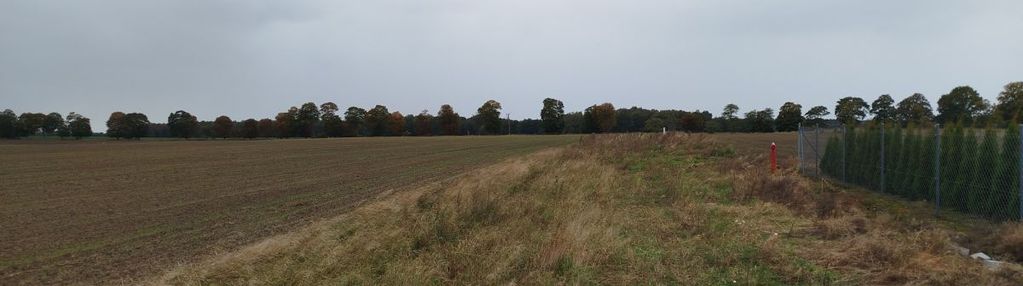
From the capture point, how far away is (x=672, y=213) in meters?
8.68

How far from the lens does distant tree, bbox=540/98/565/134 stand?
13785 centimetres

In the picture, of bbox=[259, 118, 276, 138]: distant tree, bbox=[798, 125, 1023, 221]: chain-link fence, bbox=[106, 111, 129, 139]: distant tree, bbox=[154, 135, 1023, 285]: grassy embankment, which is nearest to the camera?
bbox=[154, 135, 1023, 285]: grassy embankment

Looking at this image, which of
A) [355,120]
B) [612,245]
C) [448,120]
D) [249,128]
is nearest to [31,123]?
[249,128]

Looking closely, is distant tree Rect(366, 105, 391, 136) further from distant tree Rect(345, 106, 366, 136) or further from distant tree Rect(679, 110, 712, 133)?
distant tree Rect(679, 110, 712, 133)

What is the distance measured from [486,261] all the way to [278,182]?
49.9 ft

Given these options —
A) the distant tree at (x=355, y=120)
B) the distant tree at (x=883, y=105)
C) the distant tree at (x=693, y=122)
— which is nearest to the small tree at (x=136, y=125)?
the distant tree at (x=355, y=120)

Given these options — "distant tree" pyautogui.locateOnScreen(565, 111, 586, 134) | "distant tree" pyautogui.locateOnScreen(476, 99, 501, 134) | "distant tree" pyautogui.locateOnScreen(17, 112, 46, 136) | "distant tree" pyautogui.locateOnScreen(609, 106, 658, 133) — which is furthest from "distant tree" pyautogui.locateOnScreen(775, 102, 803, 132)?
"distant tree" pyautogui.locateOnScreen(17, 112, 46, 136)

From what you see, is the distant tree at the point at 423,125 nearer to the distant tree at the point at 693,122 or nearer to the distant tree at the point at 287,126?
the distant tree at the point at 287,126

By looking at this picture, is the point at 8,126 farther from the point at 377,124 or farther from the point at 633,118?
the point at 633,118

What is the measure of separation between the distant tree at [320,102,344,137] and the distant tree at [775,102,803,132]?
87692mm

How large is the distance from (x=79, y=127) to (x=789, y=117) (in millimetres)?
133834

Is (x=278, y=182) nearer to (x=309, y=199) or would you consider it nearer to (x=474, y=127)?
(x=309, y=199)

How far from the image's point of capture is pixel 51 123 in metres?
110

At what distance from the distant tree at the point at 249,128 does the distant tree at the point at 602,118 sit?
2859 inches
